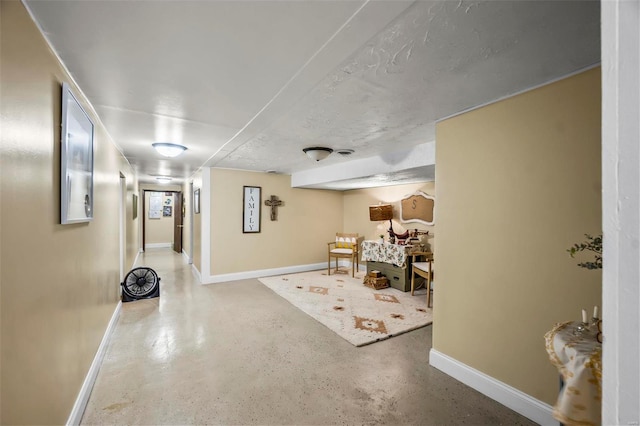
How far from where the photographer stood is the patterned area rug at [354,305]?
3088mm

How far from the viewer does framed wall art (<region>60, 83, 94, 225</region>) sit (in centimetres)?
146

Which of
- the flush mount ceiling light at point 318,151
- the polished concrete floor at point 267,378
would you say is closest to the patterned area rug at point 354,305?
the polished concrete floor at point 267,378

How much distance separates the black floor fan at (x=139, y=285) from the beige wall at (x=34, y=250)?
2.23 meters

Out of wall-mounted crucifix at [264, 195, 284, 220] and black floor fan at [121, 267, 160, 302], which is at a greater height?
wall-mounted crucifix at [264, 195, 284, 220]

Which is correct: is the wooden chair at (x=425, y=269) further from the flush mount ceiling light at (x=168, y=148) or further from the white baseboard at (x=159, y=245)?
the white baseboard at (x=159, y=245)

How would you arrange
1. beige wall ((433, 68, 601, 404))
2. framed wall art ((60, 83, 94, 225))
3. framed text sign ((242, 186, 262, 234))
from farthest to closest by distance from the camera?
framed text sign ((242, 186, 262, 234)), beige wall ((433, 68, 601, 404)), framed wall art ((60, 83, 94, 225))

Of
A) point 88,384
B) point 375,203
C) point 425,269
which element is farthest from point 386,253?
point 88,384

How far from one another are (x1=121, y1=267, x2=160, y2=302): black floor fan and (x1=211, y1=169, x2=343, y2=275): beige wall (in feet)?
3.50

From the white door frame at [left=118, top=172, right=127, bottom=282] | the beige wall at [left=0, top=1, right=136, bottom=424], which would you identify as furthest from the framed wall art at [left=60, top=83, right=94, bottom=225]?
the white door frame at [left=118, top=172, right=127, bottom=282]

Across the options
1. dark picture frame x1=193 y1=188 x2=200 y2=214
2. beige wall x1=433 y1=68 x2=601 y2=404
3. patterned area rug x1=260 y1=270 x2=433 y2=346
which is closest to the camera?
beige wall x1=433 y1=68 x2=601 y2=404

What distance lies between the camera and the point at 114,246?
3273 millimetres

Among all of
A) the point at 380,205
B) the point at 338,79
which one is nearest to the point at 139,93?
the point at 338,79

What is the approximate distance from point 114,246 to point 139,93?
2.17m
